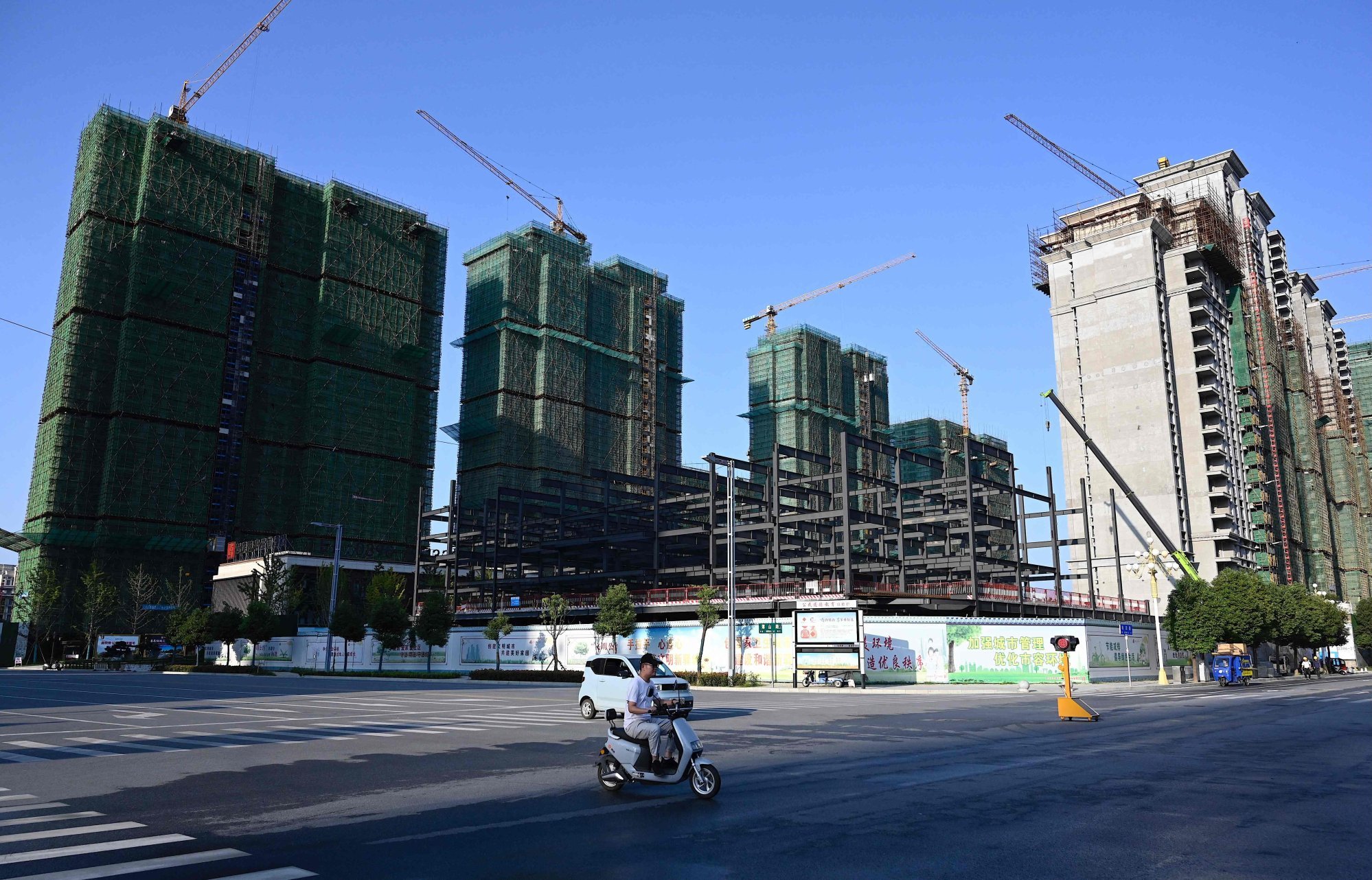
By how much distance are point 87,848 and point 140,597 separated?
4439 inches

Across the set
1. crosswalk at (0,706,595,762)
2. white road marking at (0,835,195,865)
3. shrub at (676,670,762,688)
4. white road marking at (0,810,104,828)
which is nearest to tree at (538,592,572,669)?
shrub at (676,670,762,688)

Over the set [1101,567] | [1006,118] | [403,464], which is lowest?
[1101,567]

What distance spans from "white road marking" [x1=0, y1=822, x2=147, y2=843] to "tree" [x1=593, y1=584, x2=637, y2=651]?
51040 mm

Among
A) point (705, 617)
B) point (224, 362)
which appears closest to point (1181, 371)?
point (705, 617)

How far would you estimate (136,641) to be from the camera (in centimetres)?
10288

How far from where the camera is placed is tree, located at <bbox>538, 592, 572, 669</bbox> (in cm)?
6334

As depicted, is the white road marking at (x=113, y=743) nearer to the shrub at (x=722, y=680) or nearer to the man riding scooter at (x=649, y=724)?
the man riding scooter at (x=649, y=724)

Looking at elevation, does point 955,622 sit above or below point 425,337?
below

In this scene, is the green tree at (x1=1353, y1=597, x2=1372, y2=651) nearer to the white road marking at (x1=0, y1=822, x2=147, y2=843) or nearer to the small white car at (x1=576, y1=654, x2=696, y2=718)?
the small white car at (x1=576, y1=654, x2=696, y2=718)

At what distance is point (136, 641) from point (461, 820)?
113 metres

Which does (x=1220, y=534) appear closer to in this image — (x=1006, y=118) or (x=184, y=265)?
(x=1006, y=118)

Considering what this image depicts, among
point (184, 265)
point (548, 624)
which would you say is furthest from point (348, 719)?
point (184, 265)

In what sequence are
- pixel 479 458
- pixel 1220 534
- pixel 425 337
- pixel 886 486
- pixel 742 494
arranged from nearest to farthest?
pixel 886 486
pixel 742 494
pixel 1220 534
pixel 425 337
pixel 479 458

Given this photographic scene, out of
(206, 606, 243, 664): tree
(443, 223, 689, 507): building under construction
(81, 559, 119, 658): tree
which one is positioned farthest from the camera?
(443, 223, 689, 507): building under construction
